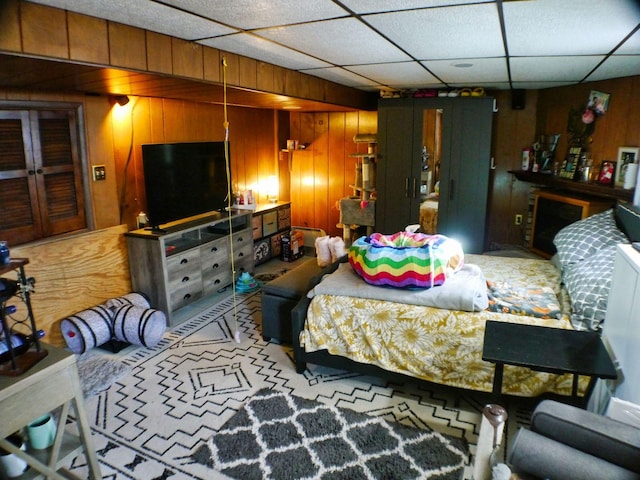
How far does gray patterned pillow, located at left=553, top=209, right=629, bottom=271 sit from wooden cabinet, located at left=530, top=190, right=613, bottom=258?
0.86 metres

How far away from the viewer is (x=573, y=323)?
99.5 inches

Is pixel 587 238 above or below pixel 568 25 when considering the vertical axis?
below

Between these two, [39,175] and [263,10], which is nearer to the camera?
[263,10]

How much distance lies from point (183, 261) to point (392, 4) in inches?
115

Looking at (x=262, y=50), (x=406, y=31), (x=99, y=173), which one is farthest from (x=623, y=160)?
(x=99, y=173)

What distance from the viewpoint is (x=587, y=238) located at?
308 centimetres

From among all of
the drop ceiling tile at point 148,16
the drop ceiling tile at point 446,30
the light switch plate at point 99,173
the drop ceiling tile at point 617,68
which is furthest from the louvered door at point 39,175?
the drop ceiling tile at point 617,68

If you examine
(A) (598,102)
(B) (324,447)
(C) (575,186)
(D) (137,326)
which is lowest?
(B) (324,447)

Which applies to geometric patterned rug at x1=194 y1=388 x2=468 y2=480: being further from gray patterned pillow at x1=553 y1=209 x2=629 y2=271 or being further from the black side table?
gray patterned pillow at x1=553 y1=209 x2=629 y2=271

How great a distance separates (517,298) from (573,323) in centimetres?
38

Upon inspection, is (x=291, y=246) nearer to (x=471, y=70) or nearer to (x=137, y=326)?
(x=137, y=326)

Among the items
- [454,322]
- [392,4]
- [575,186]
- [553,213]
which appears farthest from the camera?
[553,213]

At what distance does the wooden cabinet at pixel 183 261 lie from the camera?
12.6ft

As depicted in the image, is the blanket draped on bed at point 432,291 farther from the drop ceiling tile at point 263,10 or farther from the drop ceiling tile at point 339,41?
the drop ceiling tile at point 263,10
